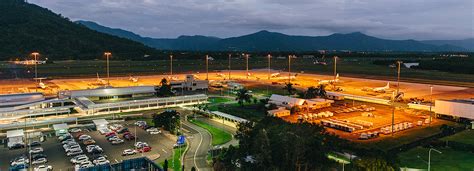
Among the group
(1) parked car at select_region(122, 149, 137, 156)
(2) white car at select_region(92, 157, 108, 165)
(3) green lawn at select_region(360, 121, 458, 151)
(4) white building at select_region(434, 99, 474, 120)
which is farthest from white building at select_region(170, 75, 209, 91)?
(3) green lawn at select_region(360, 121, 458, 151)

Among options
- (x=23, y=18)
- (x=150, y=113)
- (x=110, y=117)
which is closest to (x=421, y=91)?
(x=150, y=113)

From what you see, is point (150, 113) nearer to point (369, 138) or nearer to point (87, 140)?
point (87, 140)

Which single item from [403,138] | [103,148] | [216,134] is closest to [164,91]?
[216,134]

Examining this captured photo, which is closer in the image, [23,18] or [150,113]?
[150,113]

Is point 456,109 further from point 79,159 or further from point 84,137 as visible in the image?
point 84,137

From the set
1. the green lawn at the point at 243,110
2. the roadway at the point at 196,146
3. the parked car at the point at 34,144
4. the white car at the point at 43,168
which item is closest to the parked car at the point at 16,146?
the parked car at the point at 34,144

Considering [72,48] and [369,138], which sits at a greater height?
[72,48]
